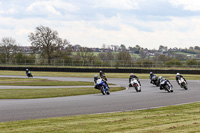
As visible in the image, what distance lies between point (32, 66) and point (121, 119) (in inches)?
2439

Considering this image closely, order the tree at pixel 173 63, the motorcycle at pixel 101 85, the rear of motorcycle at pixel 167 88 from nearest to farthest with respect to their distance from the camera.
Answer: the motorcycle at pixel 101 85 → the rear of motorcycle at pixel 167 88 → the tree at pixel 173 63

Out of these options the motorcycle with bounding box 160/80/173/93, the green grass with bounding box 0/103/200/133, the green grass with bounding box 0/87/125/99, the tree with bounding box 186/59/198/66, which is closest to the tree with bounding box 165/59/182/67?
the tree with bounding box 186/59/198/66

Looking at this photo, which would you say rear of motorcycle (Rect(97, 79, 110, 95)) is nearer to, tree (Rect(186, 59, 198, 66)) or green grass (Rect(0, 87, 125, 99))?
green grass (Rect(0, 87, 125, 99))

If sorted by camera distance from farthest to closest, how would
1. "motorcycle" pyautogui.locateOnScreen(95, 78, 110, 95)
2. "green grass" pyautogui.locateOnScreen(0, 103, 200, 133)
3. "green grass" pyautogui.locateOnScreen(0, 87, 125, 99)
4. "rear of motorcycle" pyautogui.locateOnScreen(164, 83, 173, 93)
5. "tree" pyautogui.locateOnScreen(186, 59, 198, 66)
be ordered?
"tree" pyautogui.locateOnScreen(186, 59, 198, 66), "rear of motorcycle" pyautogui.locateOnScreen(164, 83, 173, 93), "motorcycle" pyautogui.locateOnScreen(95, 78, 110, 95), "green grass" pyautogui.locateOnScreen(0, 87, 125, 99), "green grass" pyautogui.locateOnScreen(0, 103, 200, 133)

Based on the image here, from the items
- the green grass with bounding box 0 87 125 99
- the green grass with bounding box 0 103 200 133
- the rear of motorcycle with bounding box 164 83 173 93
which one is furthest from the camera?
the rear of motorcycle with bounding box 164 83 173 93

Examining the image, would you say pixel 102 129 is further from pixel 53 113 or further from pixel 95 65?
pixel 95 65

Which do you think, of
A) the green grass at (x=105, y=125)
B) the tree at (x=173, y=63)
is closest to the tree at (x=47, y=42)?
the tree at (x=173, y=63)

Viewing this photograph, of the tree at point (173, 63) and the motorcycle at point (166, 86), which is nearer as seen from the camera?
the motorcycle at point (166, 86)

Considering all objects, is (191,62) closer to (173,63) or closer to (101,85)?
(173,63)

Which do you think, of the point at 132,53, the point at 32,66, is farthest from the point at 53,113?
the point at 132,53

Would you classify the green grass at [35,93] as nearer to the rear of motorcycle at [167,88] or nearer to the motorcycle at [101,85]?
the motorcycle at [101,85]

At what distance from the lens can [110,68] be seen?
6325 centimetres

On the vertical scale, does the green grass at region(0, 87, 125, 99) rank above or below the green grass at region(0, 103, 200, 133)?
below

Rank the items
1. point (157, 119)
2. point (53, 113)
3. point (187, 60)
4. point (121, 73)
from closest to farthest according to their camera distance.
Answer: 1. point (157, 119)
2. point (53, 113)
3. point (121, 73)
4. point (187, 60)
